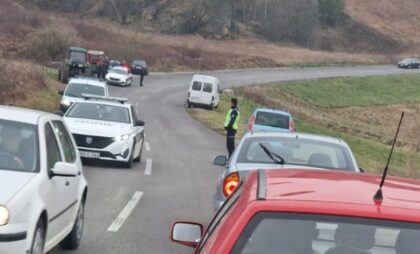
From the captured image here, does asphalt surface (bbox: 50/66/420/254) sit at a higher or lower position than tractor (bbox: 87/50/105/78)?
A: higher

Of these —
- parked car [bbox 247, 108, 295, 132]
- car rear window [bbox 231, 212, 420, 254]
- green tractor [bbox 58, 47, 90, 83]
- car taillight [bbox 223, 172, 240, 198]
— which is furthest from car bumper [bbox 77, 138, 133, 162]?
green tractor [bbox 58, 47, 90, 83]

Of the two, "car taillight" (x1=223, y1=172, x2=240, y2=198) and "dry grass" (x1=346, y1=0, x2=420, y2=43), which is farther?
"dry grass" (x1=346, y1=0, x2=420, y2=43)

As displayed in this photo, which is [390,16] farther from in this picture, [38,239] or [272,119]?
[38,239]

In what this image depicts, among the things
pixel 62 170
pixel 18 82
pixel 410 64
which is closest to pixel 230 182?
pixel 62 170

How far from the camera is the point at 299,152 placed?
34.8 feet

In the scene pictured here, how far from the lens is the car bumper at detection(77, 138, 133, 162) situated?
61.6 ft

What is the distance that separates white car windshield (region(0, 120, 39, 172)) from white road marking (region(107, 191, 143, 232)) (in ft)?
9.73

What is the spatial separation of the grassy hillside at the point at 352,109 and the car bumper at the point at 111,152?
10.3m

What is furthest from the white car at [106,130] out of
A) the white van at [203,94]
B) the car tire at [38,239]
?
the white van at [203,94]

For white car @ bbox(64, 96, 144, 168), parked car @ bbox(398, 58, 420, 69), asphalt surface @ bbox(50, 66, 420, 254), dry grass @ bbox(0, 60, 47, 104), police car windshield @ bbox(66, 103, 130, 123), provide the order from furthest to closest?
parked car @ bbox(398, 58, 420, 69) → dry grass @ bbox(0, 60, 47, 104) → police car windshield @ bbox(66, 103, 130, 123) → white car @ bbox(64, 96, 144, 168) → asphalt surface @ bbox(50, 66, 420, 254)

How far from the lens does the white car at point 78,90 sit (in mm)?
30297

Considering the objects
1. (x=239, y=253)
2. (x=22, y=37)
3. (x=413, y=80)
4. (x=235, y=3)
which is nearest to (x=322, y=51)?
(x=235, y=3)

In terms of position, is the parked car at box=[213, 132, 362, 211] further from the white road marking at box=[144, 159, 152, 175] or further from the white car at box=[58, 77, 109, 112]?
the white car at box=[58, 77, 109, 112]

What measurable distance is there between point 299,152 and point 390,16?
420ft
